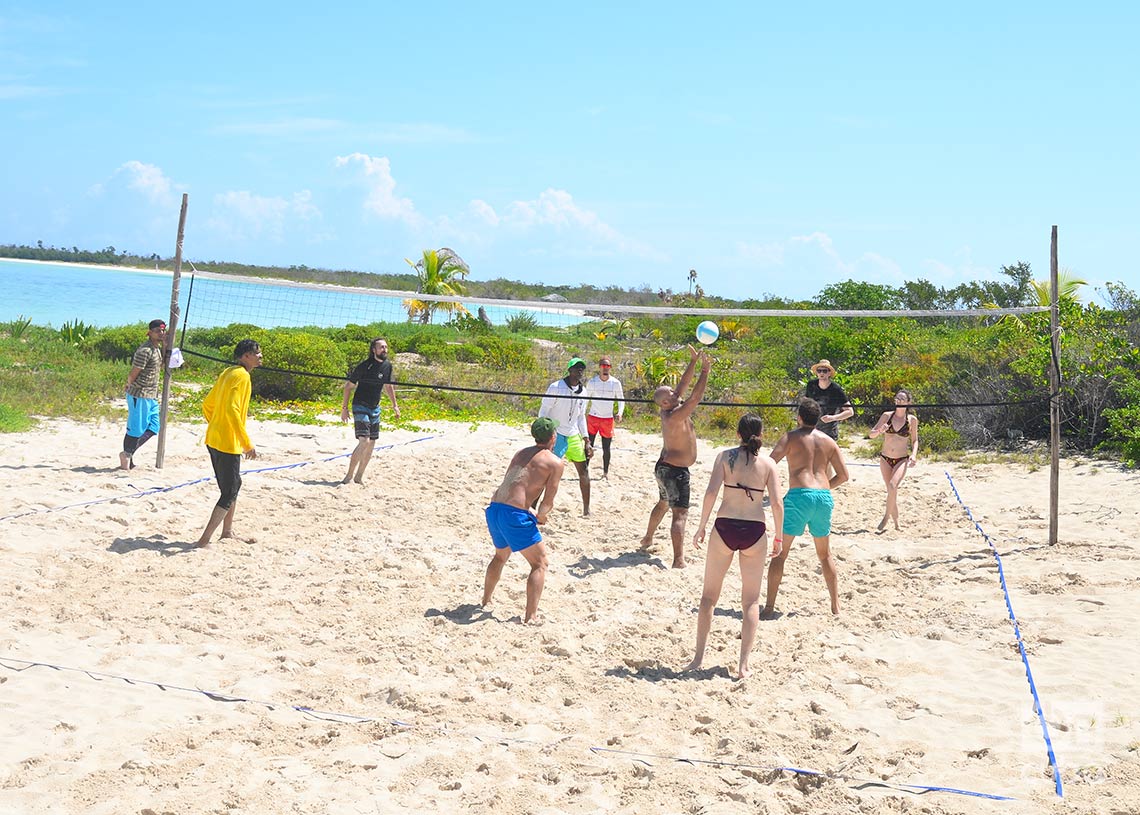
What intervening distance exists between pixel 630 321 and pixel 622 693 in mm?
27407

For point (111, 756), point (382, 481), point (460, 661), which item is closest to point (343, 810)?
point (111, 756)

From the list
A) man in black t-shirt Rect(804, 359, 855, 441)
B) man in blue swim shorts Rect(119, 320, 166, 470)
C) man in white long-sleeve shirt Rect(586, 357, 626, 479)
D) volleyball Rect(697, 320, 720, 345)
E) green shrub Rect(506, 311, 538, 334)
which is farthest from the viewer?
green shrub Rect(506, 311, 538, 334)

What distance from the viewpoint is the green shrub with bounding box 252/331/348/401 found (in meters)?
14.9

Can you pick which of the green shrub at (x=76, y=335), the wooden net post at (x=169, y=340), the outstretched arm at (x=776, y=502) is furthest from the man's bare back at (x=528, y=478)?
the green shrub at (x=76, y=335)

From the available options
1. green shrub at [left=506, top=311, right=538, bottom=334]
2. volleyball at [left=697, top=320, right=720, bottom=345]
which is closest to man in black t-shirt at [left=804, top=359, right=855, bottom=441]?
volleyball at [left=697, top=320, right=720, bottom=345]

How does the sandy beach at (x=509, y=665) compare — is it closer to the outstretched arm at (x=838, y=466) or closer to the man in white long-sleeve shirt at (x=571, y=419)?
the man in white long-sleeve shirt at (x=571, y=419)

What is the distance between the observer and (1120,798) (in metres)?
3.97

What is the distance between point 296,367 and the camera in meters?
15.5

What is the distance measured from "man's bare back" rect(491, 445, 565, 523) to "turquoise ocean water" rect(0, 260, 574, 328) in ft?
18.4

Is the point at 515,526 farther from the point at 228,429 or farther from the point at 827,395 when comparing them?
the point at 827,395

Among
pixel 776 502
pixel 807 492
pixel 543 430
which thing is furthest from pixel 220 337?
pixel 776 502

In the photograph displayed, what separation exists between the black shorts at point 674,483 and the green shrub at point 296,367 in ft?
26.7

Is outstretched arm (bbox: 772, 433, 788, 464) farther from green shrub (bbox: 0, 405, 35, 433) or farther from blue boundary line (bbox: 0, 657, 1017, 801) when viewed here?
green shrub (bbox: 0, 405, 35, 433)

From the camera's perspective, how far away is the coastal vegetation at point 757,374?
1263cm
